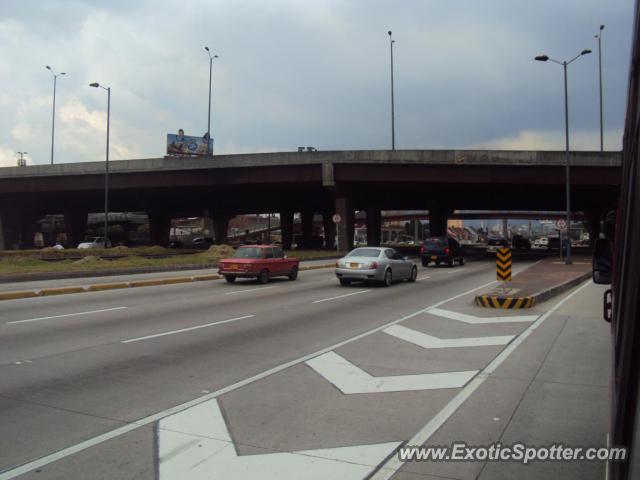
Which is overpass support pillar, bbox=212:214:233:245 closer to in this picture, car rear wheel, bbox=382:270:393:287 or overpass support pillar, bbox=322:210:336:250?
overpass support pillar, bbox=322:210:336:250

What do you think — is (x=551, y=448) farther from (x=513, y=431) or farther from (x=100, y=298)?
(x=100, y=298)

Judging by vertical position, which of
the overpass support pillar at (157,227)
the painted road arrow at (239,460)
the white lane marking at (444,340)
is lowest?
the painted road arrow at (239,460)

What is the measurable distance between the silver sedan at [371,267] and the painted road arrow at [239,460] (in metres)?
15.1

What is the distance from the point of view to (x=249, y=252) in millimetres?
22391

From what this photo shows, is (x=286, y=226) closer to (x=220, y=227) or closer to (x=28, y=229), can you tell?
(x=220, y=227)

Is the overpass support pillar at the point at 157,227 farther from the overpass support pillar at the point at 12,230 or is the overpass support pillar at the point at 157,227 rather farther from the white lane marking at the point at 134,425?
the white lane marking at the point at 134,425

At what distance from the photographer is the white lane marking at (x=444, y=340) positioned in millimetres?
9578

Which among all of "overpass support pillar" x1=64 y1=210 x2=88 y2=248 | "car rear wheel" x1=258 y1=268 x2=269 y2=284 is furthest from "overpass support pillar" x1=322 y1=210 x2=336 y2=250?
"car rear wheel" x1=258 y1=268 x2=269 y2=284

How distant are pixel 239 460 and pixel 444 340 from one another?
616 centimetres

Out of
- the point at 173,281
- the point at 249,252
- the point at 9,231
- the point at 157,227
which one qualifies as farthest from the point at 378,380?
the point at 157,227

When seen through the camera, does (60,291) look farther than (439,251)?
No

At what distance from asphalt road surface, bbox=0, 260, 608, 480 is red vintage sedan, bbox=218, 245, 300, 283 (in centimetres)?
792

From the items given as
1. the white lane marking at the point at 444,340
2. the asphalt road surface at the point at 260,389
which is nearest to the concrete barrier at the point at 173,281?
the asphalt road surface at the point at 260,389

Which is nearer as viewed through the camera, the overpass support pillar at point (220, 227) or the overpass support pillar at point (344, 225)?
the overpass support pillar at point (344, 225)
